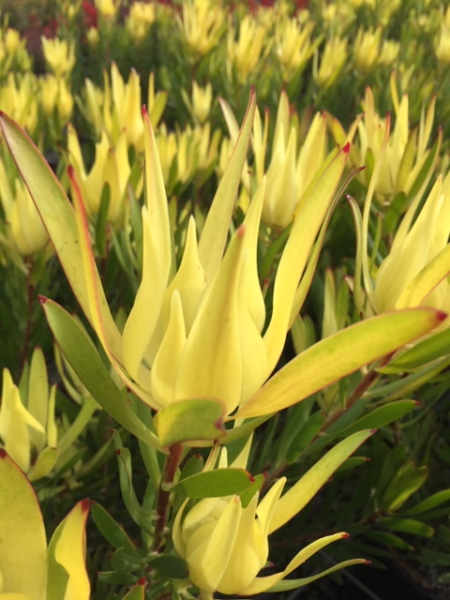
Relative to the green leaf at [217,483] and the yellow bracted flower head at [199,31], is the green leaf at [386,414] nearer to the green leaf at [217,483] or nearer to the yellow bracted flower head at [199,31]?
the green leaf at [217,483]

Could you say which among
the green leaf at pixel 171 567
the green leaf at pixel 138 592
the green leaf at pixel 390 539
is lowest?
the green leaf at pixel 390 539

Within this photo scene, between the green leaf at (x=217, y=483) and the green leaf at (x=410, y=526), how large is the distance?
0.57 m

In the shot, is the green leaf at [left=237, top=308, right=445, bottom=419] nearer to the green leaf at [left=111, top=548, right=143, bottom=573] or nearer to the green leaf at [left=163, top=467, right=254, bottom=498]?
the green leaf at [left=163, top=467, right=254, bottom=498]

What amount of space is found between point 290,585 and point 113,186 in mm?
655

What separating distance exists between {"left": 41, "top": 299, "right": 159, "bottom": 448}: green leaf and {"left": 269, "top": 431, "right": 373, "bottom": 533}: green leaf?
6.3 inches

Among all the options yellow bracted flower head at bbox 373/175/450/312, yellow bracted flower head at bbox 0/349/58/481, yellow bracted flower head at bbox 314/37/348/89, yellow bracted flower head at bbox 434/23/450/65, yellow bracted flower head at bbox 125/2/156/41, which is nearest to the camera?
yellow bracted flower head at bbox 373/175/450/312

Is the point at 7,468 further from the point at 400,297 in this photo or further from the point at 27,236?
the point at 27,236

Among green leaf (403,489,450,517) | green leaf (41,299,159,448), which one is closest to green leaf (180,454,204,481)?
green leaf (41,299,159,448)

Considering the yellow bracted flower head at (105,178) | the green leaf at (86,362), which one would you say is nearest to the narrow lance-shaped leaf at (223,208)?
the green leaf at (86,362)

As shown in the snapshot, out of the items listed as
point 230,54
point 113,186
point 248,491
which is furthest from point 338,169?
point 230,54

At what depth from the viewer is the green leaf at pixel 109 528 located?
0.55m

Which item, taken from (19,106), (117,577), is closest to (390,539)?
(117,577)

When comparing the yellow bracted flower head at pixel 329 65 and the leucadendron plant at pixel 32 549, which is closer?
the leucadendron plant at pixel 32 549

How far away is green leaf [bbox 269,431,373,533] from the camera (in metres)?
0.47
